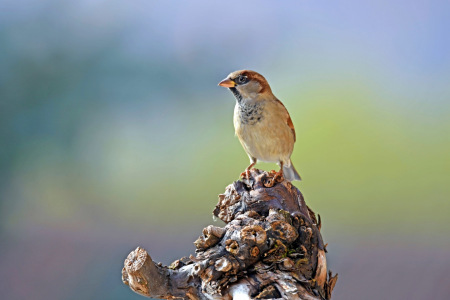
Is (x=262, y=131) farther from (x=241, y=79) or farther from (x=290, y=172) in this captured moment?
(x=290, y=172)

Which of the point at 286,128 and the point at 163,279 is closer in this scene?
the point at 163,279

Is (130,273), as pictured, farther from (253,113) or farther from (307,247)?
(253,113)

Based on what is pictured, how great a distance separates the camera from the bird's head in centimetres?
194

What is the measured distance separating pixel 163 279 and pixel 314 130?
1643 millimetres

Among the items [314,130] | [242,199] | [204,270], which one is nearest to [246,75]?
[242,199]

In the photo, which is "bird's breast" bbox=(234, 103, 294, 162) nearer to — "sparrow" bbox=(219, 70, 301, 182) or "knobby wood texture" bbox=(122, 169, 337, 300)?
"sparrow" bbox=(219, 70, 301, 182)

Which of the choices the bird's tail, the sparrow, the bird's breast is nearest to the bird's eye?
the sparrow

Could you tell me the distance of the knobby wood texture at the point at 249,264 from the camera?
1472mm

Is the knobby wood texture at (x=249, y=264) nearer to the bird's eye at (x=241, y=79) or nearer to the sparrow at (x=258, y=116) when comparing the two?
the sparrow at (x=258, y=116)

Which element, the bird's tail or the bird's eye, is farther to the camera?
the bird's tail

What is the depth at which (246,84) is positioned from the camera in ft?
6.41

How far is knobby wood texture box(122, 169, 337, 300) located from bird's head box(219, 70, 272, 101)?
47 centimetres

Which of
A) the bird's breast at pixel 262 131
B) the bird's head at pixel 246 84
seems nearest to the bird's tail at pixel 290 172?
the bird's breast at pixel 262 131

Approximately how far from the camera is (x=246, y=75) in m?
1.94
